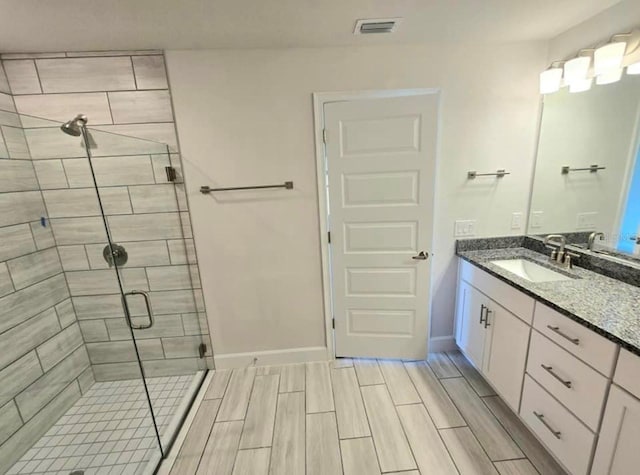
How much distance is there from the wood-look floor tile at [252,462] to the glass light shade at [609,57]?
2.89 m

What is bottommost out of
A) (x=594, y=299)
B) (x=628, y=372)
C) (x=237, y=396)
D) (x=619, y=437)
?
(x=237, y=396)

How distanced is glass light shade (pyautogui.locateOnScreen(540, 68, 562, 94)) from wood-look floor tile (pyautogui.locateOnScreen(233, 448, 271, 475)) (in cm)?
288

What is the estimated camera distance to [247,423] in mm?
1871

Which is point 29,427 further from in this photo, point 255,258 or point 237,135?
point 237,135

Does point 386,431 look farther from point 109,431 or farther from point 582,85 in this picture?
point 582,85

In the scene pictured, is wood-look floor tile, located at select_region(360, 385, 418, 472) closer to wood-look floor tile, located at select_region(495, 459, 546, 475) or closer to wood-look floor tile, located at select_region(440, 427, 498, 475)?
wood-look floor tile, located at select_region(440, 427, 498, 475)

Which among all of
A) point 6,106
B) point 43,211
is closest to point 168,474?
point 43,211

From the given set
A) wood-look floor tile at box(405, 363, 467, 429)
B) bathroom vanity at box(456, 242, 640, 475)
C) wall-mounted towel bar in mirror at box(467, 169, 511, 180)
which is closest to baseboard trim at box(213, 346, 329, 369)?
wood-look floor tile at box(405, 363, 467, 429)

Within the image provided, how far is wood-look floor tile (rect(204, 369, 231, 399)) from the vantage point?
6.98 feet

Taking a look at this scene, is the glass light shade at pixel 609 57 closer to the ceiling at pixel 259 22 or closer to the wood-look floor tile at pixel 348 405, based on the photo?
the ceiling at pixel 259 22

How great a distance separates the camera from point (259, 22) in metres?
1.54

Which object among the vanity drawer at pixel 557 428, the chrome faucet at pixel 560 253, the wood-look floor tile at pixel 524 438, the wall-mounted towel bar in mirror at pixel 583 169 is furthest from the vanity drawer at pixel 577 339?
the wall-mounted towel bar in mirror at pixel 583 169

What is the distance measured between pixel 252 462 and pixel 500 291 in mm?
1795

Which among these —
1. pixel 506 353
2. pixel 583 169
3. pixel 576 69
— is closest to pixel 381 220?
pixel 506 353
